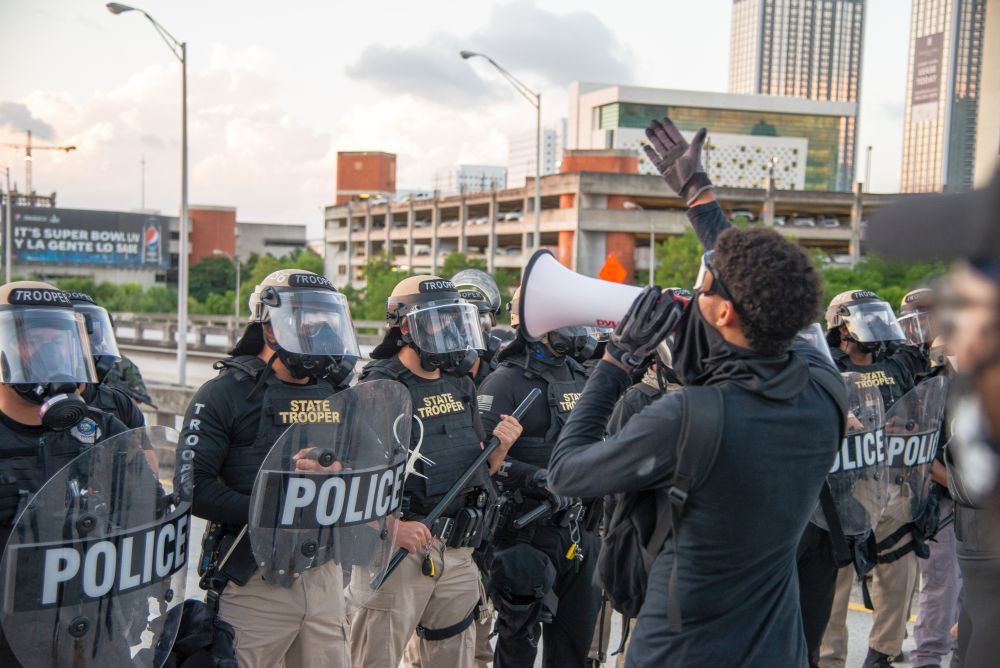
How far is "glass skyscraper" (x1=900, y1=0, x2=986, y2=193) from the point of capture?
114 m

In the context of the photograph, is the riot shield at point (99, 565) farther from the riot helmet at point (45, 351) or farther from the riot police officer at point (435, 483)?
the riot police officer at point (435, 483)

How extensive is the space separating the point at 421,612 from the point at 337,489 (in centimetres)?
113

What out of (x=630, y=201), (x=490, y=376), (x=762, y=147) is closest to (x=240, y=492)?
(x=490, y=376)

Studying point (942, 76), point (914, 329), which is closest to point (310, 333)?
point (914, 329)

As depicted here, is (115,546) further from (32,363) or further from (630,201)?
(630,201)

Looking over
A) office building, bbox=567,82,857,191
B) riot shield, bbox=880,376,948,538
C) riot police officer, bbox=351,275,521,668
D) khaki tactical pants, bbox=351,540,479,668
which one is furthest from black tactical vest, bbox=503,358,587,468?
office building, bbox=567,82,857,191

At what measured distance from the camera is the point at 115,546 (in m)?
2.97

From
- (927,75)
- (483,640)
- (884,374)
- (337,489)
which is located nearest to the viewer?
(337,489)

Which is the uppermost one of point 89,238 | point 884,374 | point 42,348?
point 89,238

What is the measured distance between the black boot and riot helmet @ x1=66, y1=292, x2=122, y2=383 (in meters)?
4.97

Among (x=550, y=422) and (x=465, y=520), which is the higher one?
(x=550, y=422)

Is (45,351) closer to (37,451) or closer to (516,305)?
(37,451)

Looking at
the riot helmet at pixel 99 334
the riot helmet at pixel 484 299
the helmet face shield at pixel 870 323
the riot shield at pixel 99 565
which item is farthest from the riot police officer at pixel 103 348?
the helmet face shield at pixel 870 323

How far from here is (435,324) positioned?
15.1ft
